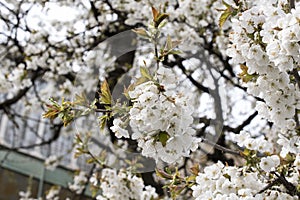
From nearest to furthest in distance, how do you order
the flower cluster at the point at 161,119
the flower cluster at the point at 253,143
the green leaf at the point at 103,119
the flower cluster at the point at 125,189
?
1. the flower cluster at the point at 161,119
2. the green leaf at the point at 103,119
3. the flower cluster at the point at 253,143
4. the flower cluster at the point at 125,189

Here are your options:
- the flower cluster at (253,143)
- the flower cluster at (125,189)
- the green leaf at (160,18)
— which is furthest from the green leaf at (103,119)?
the flower cluster at (125,189)

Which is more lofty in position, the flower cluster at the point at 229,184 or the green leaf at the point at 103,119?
the green leaf at the point at 103,119

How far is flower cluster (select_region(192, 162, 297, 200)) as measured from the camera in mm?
1319

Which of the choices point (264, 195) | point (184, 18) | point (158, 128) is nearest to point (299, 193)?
point (264, 195)

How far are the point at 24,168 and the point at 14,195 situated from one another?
42cm

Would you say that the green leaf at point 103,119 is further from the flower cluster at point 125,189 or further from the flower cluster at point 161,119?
the flower cluster at point 125,189

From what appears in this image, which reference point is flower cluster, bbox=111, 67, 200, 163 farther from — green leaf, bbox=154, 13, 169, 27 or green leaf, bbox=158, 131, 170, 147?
green leaf, bbox=154, 13, 169, 27

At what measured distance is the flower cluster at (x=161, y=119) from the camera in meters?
1.08

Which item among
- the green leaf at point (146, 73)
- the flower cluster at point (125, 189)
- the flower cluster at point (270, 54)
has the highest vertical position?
the flower cluster at point (270, 54)

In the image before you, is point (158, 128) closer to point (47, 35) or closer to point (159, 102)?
point (159, 102)

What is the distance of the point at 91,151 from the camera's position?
239cm

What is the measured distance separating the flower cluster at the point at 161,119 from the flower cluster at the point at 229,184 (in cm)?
26

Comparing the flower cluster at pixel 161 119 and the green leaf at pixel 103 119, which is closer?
the flower cluster at pixel 161 119

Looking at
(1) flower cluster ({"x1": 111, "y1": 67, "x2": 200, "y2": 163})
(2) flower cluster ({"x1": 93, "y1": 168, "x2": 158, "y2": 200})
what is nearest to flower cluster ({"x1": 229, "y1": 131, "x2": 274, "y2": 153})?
(1) flower cluster ({"x1": 111, "y1": 67, "x2": 200, "y2": 163})
